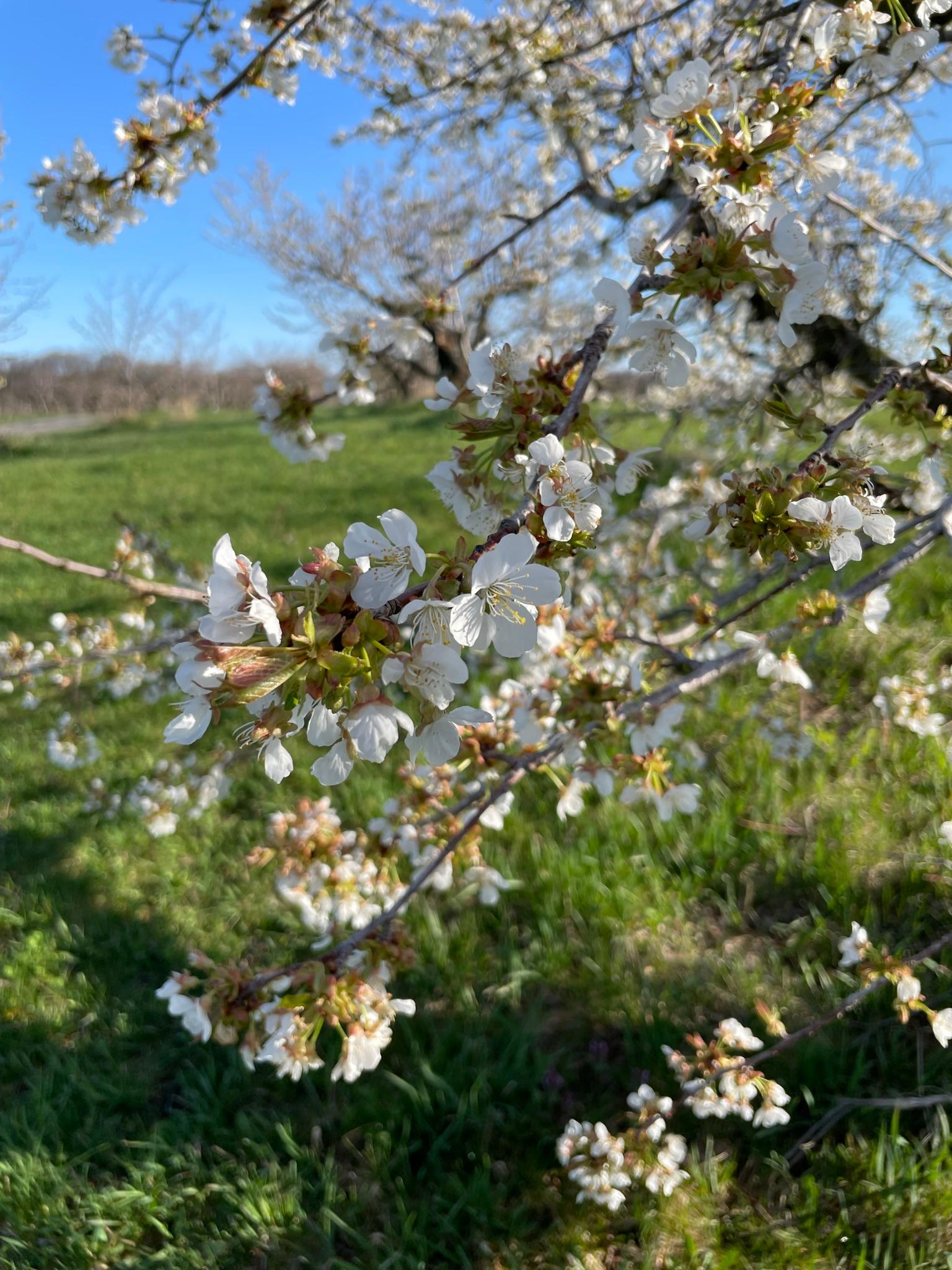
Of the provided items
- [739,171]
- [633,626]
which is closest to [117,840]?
[633,626]

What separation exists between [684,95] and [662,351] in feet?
1.15

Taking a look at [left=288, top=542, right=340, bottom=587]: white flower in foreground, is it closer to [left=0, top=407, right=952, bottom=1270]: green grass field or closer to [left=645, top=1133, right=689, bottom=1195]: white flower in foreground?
[left=645, top=1133, right=689, bottom=1195]: white flower in foreground

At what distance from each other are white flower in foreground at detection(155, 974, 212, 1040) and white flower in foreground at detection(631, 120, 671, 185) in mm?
1469

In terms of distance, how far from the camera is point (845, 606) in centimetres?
131

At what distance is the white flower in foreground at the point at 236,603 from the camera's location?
0.60 meters

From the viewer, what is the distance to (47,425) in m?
19.4

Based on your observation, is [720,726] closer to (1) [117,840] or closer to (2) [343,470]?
(1) [117,840]

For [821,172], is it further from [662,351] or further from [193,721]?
[193,721]

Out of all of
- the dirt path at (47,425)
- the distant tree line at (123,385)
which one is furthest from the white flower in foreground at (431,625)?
the distant tree line at (123,385)

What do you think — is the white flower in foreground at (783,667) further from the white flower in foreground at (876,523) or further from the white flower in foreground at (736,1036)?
the white flower in foreground at (736,1036)

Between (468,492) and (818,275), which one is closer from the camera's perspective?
(818,275)

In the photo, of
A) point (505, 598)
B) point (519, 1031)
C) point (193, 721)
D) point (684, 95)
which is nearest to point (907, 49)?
point (684, 95)

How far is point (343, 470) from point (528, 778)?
7349 mm

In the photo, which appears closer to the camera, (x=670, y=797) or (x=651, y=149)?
(x=651, y=149)
